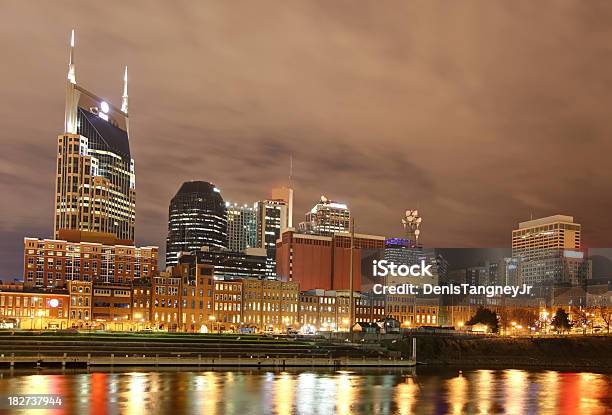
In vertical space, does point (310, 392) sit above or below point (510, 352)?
above

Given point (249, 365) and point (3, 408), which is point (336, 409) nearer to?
point (3, 408)

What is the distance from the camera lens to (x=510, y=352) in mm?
155500

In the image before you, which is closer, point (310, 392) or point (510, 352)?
point (310, 392)

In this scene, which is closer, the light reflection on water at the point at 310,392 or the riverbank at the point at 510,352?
the light reflection on water at the point at 310,392

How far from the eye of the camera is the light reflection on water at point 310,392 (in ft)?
248

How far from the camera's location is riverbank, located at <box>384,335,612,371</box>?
490 ft

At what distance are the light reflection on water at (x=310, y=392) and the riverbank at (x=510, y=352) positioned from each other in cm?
3016

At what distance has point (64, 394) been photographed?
268 ft

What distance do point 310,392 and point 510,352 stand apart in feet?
257

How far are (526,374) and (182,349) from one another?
56613 millimetres

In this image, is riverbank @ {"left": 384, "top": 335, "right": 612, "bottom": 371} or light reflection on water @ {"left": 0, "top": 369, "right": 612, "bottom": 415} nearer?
light reflection on water @ {"left": 0, "top": 369, "right": 612, "bottom": 415}

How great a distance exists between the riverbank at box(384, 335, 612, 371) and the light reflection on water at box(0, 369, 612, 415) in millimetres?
30165

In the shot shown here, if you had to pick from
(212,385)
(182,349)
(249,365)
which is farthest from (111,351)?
(212,385)

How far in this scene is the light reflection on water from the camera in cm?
7562
